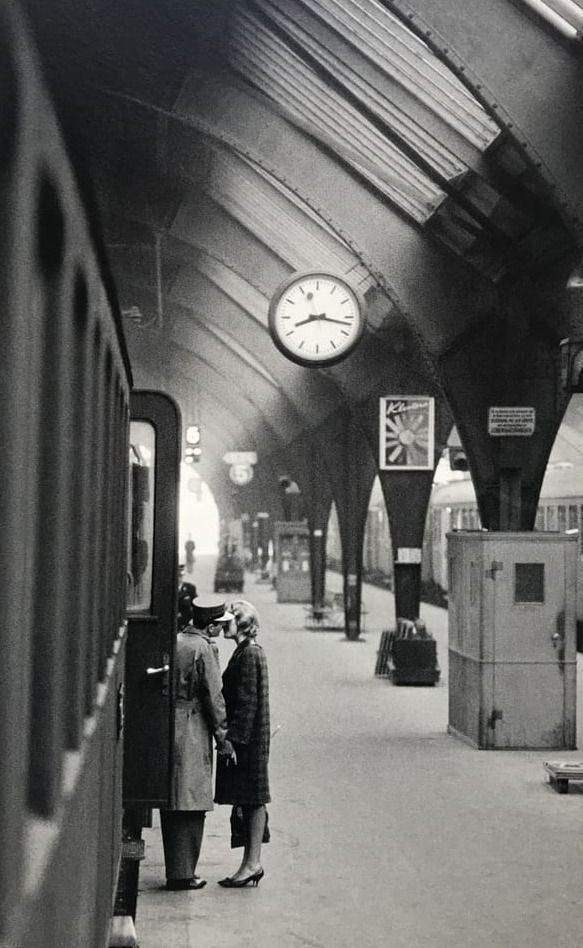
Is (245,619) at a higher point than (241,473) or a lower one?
lower

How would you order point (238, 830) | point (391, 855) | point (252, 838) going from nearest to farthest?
1. point (252, 838)
2. point (238, 830)
3. point (391, 855)

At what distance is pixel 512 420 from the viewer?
14.9 m

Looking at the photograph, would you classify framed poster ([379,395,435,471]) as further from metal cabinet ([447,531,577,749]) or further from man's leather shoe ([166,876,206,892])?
man's leather shoe ([166,876,206,892])

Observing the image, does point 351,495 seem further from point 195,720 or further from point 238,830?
point 195,720

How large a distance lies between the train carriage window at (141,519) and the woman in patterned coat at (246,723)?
0.57 m

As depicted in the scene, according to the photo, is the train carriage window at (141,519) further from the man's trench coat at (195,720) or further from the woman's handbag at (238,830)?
the woman's handbag at (238,830)

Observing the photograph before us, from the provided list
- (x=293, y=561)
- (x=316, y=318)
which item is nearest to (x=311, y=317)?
(x=316, y=318)

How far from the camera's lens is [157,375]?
46.0 metres

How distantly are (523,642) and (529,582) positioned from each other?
577 mm

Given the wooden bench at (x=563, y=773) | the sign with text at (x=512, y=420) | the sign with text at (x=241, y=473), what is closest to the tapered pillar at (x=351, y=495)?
the sign with text at (x=512, y=420)

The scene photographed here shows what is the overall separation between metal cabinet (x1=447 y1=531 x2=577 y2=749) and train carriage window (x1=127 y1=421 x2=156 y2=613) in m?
6.44

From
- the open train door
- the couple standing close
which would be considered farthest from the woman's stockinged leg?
the open train door

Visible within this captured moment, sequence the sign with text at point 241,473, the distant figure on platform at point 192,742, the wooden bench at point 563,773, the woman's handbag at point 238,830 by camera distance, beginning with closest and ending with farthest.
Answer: the distant figure on platform at point 192,742
the woman's handbag at point 238,830
the wooden bench at point 563,773
the sign with text at point 241,473

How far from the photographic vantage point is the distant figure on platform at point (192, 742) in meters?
8.15
